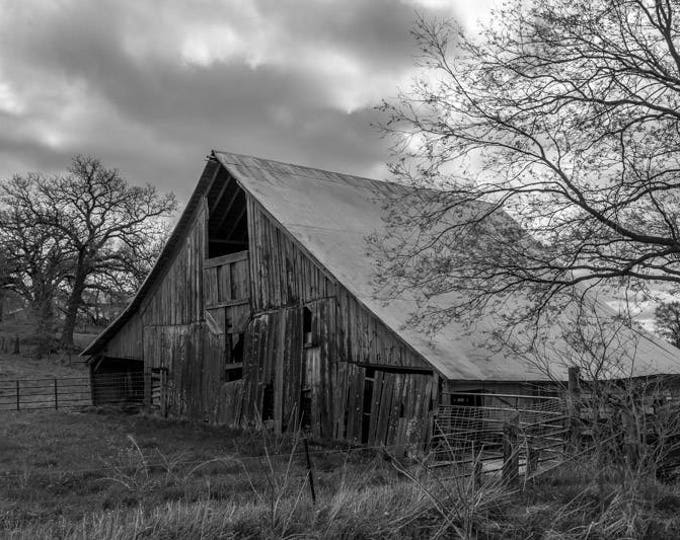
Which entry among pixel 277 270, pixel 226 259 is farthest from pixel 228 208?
pixel 277 270

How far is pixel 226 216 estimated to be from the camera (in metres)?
→ 20.2

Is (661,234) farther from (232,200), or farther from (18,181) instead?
(18,181)

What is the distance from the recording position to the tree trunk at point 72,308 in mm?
38900

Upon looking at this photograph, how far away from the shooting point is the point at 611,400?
7785mm

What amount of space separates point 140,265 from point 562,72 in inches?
1314

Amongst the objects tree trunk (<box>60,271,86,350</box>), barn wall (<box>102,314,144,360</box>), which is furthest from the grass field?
tree trunk (<box>60,271,86,350</box>)

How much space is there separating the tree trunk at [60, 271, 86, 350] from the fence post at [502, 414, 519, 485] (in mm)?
35556

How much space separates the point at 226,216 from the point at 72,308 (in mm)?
22841

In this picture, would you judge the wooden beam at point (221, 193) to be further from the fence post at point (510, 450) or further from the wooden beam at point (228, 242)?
the fence post at point (510, 450)

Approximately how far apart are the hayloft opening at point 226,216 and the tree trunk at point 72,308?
69.5 ft

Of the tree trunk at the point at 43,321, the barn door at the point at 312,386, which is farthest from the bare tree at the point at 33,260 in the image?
the barn door at the point at 312,386

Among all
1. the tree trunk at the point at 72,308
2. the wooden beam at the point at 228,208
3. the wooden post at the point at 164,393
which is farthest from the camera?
A: the tree trunk at the point at 72,308

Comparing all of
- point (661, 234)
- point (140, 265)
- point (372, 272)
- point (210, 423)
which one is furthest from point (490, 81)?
point (140, 265)

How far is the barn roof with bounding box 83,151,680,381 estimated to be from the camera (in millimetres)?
13141
